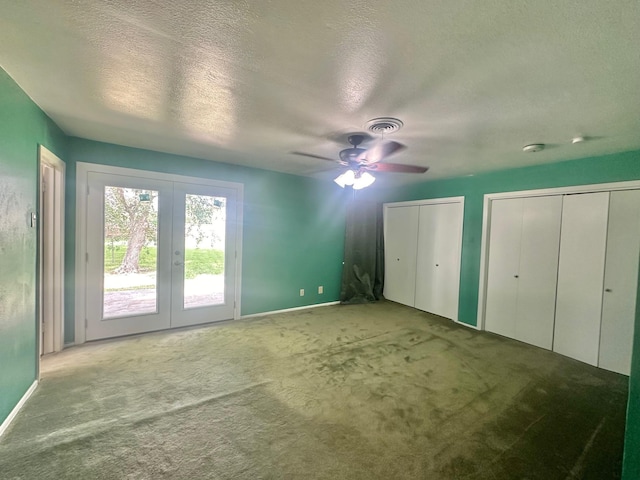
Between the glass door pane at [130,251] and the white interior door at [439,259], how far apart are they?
4260 millimetres

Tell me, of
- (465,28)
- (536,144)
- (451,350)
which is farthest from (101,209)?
(536,144)

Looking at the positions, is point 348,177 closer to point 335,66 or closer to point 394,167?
point 394,167

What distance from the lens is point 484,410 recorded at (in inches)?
84.8

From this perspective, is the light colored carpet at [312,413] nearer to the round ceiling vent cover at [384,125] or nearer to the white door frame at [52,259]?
the white door frame at [52,259]

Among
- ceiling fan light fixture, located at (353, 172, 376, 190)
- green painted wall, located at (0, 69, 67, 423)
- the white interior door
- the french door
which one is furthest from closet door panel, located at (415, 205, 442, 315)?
green painted wall, located at (0, 69, 67, 423)

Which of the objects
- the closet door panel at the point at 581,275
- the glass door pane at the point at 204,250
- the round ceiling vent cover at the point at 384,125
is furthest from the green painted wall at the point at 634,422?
the glass door pane at the point at 204,250

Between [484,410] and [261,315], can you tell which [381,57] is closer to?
[484,410]

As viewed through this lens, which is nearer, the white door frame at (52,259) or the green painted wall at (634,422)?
the green painted wall at (634,422)

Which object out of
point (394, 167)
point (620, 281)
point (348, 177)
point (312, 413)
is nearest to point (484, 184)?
point (620, 281)

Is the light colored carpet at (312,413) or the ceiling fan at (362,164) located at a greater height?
the ceiling fan at (362,164)

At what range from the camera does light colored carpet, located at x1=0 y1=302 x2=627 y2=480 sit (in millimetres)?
1602

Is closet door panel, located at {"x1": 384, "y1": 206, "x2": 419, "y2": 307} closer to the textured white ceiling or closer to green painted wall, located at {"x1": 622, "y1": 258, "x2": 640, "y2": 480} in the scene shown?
the textured white ceiling

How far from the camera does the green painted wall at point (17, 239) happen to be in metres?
1.75

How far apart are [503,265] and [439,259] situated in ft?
3.22
